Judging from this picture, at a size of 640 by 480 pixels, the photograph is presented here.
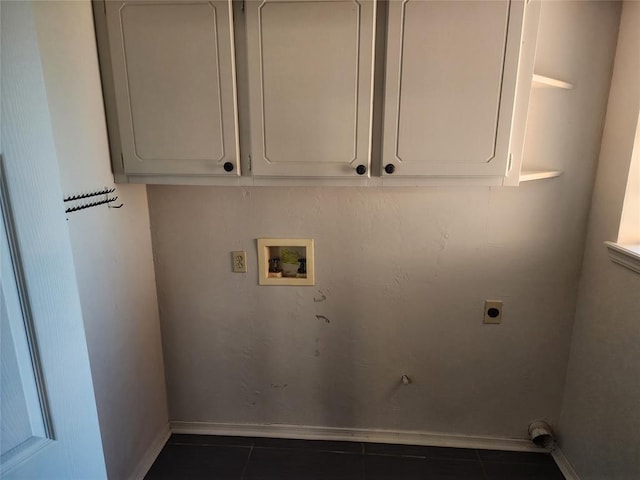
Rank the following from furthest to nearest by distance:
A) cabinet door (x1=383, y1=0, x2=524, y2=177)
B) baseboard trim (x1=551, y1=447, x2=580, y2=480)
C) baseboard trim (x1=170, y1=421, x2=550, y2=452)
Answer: baseboard trim (x1=170, y1=421, x2=550, y2=452) < baseboard trim (x1=551, y1=447, x2=580, y2=480) < cabinet door (x1=383, y1=0, x2=524, y2=177)

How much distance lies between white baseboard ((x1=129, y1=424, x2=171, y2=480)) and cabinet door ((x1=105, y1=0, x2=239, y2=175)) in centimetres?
131

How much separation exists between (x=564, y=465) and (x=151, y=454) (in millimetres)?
1934

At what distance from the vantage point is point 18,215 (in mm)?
634

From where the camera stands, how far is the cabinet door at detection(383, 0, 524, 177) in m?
1.25

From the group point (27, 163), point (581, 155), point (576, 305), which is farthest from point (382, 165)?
point (576, 305)

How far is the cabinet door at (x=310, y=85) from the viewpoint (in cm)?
128

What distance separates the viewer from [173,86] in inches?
53.9

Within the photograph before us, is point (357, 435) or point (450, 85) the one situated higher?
point (450, 85)

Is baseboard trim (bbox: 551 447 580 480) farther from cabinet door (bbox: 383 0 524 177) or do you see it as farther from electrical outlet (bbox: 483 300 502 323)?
cabinet door (bbox: 383 0 524 177)

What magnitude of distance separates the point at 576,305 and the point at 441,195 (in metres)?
0.80

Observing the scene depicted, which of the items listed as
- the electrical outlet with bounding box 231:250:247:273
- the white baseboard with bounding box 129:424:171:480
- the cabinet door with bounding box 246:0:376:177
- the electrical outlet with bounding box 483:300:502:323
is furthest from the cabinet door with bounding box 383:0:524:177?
the white baseboard with bounding box 129:424:171:480

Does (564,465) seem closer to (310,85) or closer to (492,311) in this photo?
(492,311)

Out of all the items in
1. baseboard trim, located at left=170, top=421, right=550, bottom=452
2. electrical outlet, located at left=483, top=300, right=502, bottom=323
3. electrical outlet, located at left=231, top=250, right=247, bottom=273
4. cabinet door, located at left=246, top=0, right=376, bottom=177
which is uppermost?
cabinet door, located at left=246, top=0, right=376, bottom=177

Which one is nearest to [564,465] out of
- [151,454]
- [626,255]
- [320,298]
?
[626,255]
